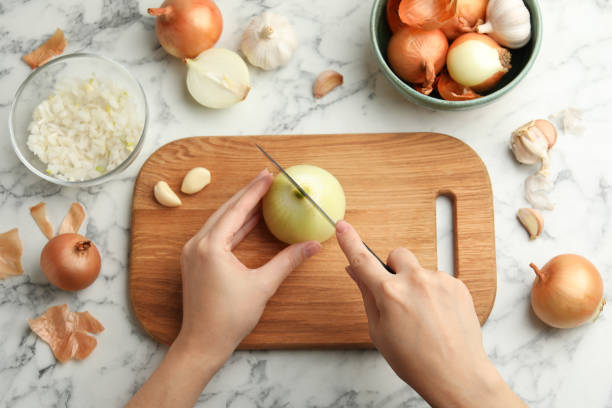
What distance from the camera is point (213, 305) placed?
3.95 ft

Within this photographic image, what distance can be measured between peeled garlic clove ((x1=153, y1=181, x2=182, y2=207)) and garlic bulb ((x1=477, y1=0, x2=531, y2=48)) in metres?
0.81

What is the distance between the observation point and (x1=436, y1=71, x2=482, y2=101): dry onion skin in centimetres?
131

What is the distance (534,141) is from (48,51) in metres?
1.25

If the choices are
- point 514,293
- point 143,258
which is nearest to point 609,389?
point 514,293

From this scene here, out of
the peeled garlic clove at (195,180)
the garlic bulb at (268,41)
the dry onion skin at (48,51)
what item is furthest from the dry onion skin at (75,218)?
the garlic bulb at (268,41)

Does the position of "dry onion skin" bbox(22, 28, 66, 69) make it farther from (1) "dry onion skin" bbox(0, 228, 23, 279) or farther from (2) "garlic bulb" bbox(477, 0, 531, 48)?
(2) "garlic bulb" bbox(477, 0, 531, 48)

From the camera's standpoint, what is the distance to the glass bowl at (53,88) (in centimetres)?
135

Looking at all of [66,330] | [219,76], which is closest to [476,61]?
[219,76]

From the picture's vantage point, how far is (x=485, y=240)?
134 cm

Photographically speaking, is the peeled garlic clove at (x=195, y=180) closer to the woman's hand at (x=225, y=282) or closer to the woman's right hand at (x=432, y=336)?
the woman's hand at (x=225, y=282)

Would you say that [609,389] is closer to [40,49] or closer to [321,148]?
[321,148]

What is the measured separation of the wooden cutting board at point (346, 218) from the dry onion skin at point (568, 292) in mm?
114

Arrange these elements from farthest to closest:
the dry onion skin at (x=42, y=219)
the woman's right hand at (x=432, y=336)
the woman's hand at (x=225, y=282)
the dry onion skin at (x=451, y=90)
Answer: the dry onion skin at (x=42, y=219) < the dry onion skin at (x=451, y=90) < the woman's hand at (x=225, y=282) < the woman's right hand at (x=432, y=336)

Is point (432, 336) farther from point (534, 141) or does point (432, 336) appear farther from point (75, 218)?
point (75, 218)
